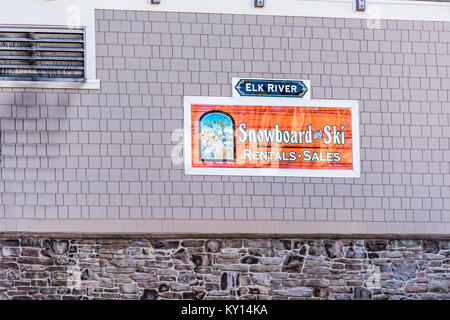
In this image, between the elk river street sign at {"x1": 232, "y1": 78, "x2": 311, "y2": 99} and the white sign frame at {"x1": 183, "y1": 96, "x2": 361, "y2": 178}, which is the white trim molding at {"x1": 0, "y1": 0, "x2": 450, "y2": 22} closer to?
the elk river street sign at {"x1": 232, "y1": 78, "x2": 311, "y2": 99}

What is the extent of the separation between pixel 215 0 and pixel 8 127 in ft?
12.3

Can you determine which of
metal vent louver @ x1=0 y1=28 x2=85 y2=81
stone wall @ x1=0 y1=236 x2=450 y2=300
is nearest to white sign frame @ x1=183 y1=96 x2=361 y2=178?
stone wall @ x1=0 y1=236 x2=450 y2=300

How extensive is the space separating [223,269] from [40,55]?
4.29 metres

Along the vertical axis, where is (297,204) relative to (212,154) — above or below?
below

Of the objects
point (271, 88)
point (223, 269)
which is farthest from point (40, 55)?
point (223, 269)

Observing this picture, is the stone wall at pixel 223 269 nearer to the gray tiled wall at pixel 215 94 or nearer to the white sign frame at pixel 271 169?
the gray tiled wall at pixel 215 94

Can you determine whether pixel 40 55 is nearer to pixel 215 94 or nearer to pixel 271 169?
pixel 215 94

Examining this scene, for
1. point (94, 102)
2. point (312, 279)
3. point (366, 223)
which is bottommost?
point (312, 279)

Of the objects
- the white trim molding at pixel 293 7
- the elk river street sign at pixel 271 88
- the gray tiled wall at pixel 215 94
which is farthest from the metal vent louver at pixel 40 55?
the elk river street sign at pixel 271 88

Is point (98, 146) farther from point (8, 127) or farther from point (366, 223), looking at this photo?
point (366, 223)

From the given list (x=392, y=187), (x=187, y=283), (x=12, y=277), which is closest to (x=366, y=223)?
(x=392, y=187)

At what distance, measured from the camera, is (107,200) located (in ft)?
42.3

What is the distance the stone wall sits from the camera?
41.6ft

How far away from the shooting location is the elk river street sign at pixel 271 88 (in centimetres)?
1338
